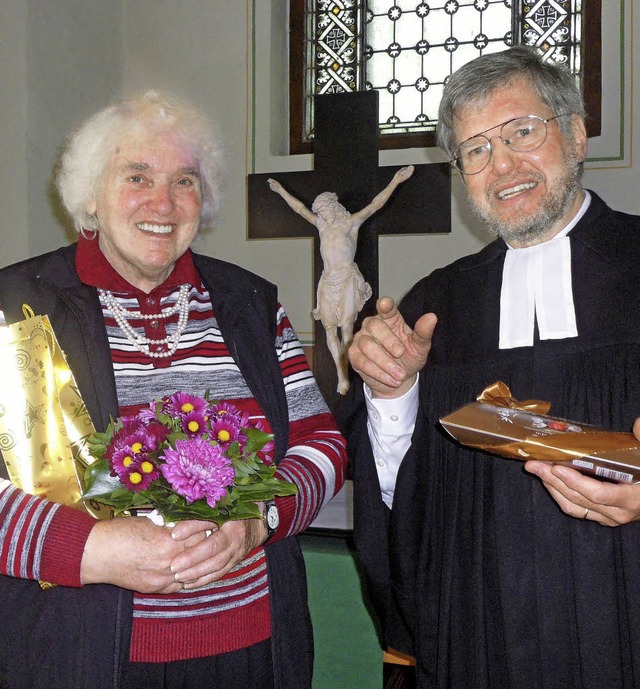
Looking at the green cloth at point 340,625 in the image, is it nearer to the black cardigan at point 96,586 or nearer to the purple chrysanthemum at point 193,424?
the black cardigan at point 96,586

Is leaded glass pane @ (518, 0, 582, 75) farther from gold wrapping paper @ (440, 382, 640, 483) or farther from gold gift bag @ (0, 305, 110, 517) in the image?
gold gift bag @ (0, 305, 110, 517)

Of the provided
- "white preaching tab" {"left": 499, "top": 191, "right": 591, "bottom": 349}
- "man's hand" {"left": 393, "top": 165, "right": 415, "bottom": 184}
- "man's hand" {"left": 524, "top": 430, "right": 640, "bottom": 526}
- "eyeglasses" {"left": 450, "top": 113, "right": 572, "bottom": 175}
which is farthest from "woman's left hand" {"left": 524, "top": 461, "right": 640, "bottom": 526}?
"man's hand" {"left": 393, "top": 165, "right": 415, "bottom": 184}

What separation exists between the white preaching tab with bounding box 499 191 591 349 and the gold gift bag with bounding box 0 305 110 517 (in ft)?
3.63

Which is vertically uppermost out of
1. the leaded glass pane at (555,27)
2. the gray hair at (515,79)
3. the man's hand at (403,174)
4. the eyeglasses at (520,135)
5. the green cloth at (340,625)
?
the leaded glass pane at (555,27)

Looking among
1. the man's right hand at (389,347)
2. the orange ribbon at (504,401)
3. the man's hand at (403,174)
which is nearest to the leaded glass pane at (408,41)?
the man's hand at (403,174)

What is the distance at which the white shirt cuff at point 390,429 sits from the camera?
2.07 meters

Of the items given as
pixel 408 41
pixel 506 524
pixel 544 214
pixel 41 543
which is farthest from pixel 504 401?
pixel 408 41

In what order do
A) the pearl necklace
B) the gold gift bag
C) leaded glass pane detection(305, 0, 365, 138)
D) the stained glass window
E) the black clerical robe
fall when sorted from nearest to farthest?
the gold gift bag, the black clerical robe, the pearl necklace, the stained glass window, leaded glass pane detection(305, 0, 365, 138)

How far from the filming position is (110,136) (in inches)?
80.7

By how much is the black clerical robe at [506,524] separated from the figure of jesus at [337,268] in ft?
9.21

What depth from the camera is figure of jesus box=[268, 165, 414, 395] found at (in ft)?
16.5

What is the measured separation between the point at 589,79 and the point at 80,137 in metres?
4.64

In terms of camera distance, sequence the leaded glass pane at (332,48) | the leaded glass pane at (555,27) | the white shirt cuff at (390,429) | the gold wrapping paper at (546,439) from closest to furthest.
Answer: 1. the gold wrapping paper at (546,439)
2. the white shirt cuff at (390,429)
3. the leaded glass pane at (555,27)
4. the leaded glass pane at (332,48)

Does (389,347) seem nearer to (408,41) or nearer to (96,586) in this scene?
(96,586)
